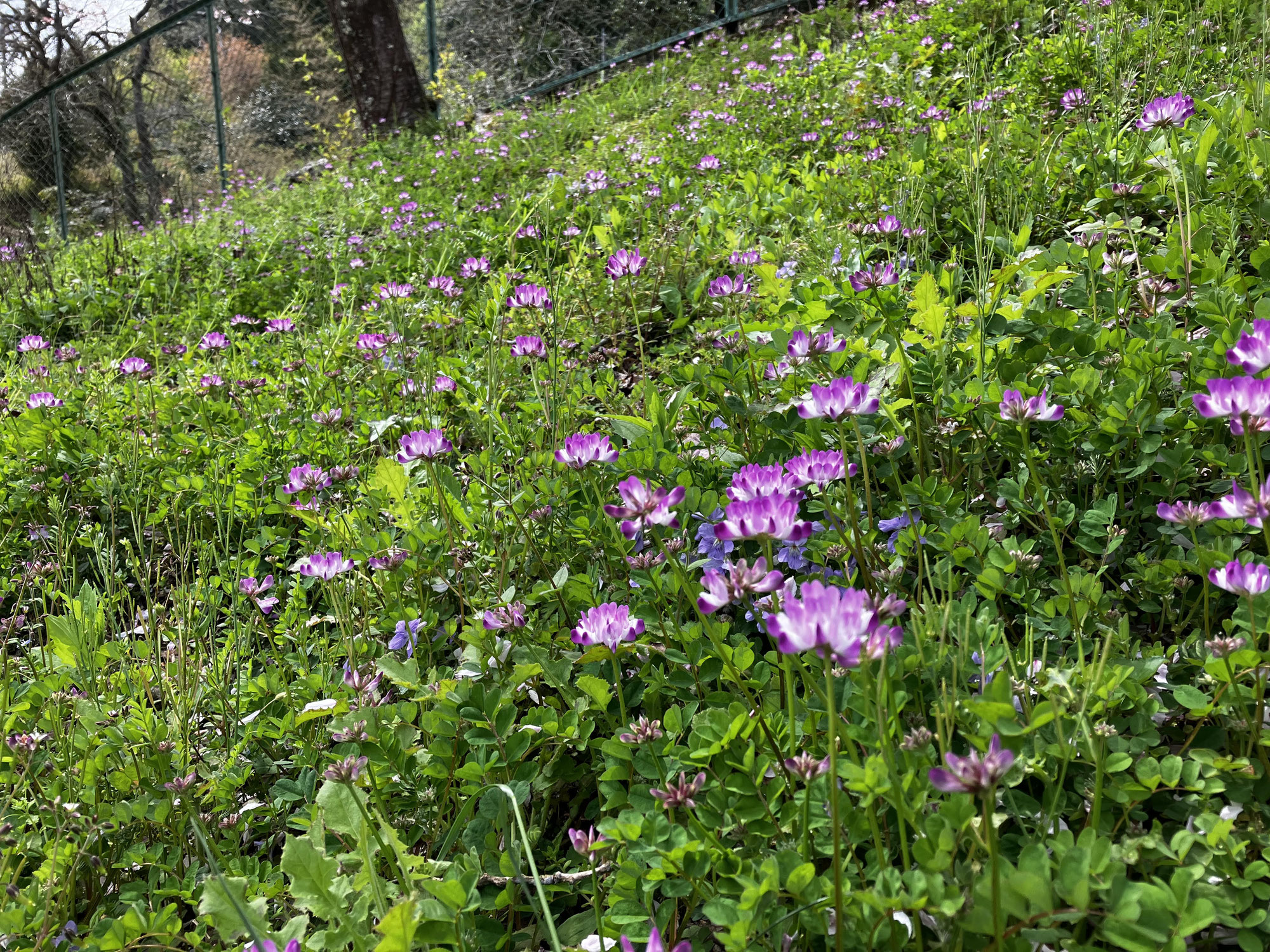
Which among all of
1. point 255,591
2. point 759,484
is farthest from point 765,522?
point 255,591

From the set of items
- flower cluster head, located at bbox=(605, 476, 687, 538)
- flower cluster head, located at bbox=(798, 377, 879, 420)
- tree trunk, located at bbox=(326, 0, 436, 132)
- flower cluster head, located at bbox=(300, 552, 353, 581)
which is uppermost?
tree trunk, located at bbox=(326, 0, 436, 132)

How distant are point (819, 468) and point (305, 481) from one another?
1.45 meters

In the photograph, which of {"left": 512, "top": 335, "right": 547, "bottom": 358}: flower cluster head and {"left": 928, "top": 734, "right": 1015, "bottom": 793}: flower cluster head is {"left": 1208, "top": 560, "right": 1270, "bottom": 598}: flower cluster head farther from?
{"left": 512, "top": 335, "right": 547, "bottom": 358}: flower cluster head

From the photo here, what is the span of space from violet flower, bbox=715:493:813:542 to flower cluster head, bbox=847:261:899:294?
3.38 ft

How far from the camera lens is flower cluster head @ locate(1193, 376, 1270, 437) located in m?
1.09

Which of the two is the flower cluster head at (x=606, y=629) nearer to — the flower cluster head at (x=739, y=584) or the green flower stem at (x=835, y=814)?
the flower cluster head at (x=739, y=584)

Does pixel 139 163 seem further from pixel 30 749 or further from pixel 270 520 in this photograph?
pixel 30 749

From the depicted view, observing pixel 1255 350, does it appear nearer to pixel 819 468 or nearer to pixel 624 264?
pixel 819 468

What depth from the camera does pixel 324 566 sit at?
186cm

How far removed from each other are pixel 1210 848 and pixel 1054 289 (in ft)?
5.60

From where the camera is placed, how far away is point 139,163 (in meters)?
12.8

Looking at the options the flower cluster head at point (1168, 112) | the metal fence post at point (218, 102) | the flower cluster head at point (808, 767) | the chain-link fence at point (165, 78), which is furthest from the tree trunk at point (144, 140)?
the flower cluster head at point (808, 767)

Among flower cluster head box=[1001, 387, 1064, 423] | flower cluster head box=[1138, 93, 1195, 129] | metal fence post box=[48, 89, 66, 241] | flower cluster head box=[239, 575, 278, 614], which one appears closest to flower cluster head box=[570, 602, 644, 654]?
flower cluster head box=[1001, 387, 1064, 423]

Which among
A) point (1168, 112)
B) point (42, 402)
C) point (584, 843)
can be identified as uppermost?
point (42, 402)
